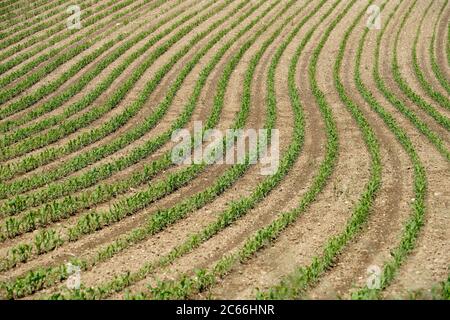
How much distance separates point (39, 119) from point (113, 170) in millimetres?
6921

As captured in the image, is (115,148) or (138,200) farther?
(115,148)

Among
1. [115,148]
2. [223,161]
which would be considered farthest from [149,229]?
[115,148]

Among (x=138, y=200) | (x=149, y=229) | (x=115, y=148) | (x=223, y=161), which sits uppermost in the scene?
(x=115, y=148)

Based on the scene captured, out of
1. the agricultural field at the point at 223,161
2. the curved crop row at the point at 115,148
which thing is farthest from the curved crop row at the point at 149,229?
the curved crop row at the point at 115,148

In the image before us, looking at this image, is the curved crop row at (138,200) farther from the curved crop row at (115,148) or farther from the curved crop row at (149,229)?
the curved crop row at (115,148)

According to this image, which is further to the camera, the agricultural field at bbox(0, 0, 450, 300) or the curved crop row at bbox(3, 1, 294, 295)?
the agricultural field at bbox(0, 0, 450, 300)

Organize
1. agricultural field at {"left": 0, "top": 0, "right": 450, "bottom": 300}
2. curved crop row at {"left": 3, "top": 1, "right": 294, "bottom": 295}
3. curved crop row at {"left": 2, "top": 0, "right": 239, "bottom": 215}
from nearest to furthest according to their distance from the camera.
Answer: curved crop row at {"left": 3, "top": 1, "right": 294, "bottom": 295} → agricultural field at {"left": 0, "top": 0, "right": 450, "bottom": 300} → curved crop row at {"left": 2, "top": 0, "right": 239, "bottom": 215}


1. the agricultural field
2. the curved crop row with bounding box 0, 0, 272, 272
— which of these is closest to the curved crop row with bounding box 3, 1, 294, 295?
the agricultural field

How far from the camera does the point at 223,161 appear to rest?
1758cm

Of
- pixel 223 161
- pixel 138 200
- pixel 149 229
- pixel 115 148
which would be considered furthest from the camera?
pixel 115 148

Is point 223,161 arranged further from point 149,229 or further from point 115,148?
point 149,229

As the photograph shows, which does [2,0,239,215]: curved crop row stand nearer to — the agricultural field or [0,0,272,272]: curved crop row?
the agricultural field

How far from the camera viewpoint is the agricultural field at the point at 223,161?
11352mm

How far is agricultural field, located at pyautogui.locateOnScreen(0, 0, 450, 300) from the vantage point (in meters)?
11.4
